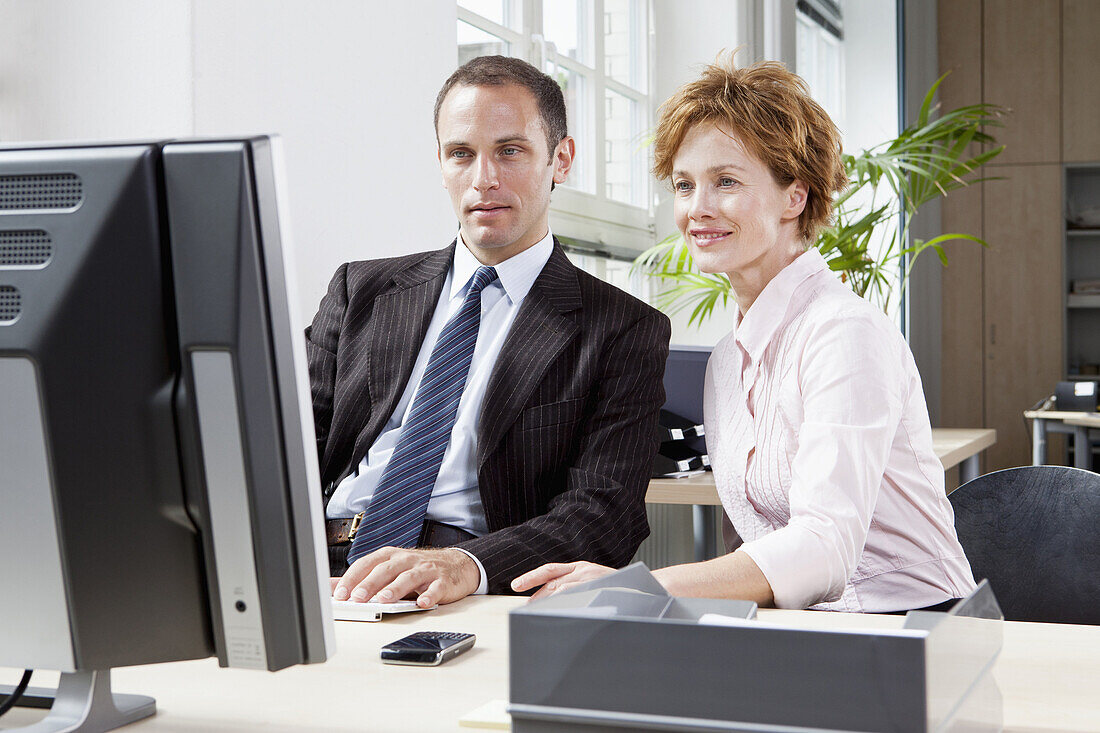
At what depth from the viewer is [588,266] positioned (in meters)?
3.72

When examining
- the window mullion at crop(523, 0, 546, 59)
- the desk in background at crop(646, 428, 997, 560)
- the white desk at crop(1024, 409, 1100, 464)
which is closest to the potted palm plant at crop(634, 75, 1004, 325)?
the desk in background at crop(646, 428, 997, 560)

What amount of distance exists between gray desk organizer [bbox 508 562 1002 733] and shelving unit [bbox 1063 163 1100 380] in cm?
669

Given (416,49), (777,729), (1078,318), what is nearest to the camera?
(777,729)

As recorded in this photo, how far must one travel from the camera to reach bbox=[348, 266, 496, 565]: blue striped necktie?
5.13 ft

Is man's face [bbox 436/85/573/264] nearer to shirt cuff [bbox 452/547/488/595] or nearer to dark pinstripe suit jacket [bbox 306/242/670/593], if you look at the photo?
dark pinstripe suit jacket [bbox 306/242/670/593]

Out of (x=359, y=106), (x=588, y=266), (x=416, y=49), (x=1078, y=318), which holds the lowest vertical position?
(x=1078, y=318)

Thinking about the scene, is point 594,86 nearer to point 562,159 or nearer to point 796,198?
point 562,159

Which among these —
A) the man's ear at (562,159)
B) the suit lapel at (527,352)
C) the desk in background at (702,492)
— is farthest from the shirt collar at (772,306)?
the desk in background at (702,492)

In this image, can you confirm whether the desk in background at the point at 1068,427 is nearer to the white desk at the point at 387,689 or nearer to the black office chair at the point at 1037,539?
the black office chair at the point at 1037,539

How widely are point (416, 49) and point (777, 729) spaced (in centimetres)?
197

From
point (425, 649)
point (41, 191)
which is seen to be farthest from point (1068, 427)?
point (41, 191)

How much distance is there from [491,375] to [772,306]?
1.42 feet

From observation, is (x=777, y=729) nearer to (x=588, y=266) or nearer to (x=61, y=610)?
(x=61, y=610)

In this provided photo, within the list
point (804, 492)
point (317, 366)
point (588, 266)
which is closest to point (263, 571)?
point (804, 492)
